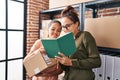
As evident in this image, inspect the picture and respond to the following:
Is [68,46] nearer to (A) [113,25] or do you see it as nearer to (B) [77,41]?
(B) [77,41]

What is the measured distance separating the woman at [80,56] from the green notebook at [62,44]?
5 centimetres

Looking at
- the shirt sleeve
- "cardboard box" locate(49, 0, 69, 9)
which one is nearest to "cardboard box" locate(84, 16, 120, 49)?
the shirt sleeve

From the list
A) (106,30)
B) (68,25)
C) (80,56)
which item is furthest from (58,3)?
(80,56)

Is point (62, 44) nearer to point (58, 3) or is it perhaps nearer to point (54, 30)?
point (54, 30)

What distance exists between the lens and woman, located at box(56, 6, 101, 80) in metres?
1.42

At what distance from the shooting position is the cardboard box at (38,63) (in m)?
1.47

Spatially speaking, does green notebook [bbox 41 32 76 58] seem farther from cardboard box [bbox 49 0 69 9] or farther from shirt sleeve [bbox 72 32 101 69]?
cardboard box [bbox 49 0 69 9]

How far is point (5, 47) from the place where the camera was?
117 inches

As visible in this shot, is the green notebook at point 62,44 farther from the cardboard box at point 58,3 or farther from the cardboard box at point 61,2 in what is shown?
the cardboard box at point 58,3

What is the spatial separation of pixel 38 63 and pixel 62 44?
35 centimetres

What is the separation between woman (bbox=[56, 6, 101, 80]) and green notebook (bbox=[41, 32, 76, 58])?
1.9 inches

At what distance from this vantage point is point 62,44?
1310 millimetres

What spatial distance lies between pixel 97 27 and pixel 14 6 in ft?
5.81

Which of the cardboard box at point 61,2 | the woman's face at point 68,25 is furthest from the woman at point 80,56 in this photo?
the cardboard box at point 61,2
